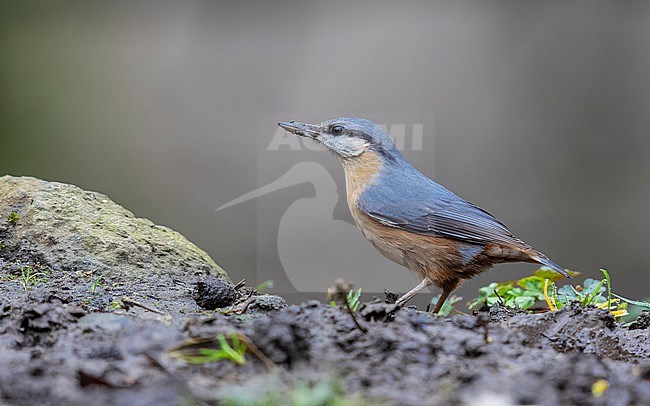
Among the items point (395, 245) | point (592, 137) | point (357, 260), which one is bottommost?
point (357, 260)

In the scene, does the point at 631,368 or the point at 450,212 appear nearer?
the point at 631,368

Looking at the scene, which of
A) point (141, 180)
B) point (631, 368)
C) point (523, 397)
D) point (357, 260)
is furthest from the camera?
point (141, 180)

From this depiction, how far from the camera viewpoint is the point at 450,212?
12.7 feet

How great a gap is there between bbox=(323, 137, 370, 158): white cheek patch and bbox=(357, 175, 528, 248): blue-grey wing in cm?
29

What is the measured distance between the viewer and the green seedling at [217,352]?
174 centimetres

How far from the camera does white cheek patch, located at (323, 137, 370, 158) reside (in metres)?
4.27

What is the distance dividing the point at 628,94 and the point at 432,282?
297 centimetres

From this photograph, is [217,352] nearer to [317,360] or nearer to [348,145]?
[317,360]

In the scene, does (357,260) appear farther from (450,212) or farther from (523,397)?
(523,397)

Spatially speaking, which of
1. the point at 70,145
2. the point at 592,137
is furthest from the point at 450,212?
the point at 70,145

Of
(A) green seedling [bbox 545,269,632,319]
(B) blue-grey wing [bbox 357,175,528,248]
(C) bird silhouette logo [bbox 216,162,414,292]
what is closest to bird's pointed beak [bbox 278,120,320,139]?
(B) blue-grey wing [bbox 357,175,528,248]

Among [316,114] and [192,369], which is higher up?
[316,114]

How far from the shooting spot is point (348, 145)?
428cm

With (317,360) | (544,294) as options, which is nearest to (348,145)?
(544,294)
